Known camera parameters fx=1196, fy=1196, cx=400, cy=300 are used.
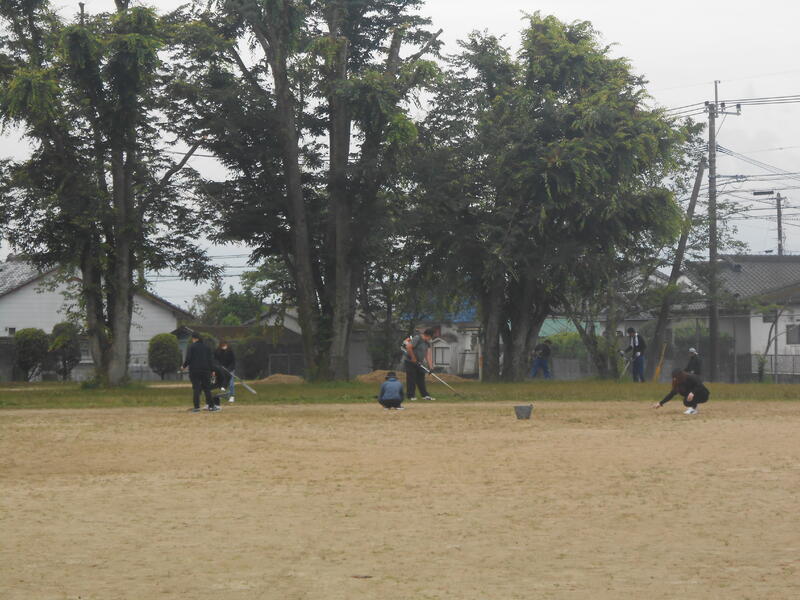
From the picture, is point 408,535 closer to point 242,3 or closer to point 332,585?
point 332,585

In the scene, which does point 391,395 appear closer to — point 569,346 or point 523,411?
point 523,411

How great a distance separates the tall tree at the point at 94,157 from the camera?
1448 inches

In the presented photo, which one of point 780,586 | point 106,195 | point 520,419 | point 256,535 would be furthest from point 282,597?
point 106,195

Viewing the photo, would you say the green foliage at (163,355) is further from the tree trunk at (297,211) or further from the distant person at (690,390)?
the distant person at (690,390)

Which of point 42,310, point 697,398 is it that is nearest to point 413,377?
point 697,398

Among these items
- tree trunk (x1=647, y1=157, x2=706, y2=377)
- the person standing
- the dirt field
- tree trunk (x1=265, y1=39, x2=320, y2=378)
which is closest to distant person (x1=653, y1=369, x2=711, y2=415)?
the dirt field

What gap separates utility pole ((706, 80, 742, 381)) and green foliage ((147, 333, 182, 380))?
88.4 ft

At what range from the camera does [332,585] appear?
7.50m

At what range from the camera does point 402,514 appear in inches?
409

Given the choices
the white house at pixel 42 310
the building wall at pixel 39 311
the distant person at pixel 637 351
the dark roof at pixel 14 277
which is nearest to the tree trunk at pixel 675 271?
the distant person at pixel 637 351

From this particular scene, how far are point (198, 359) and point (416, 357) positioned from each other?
19.1 ft

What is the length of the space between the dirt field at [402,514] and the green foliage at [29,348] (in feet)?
132

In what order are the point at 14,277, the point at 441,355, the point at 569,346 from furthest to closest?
the point at 14,277 < the point at 441,355 < the point at 569,346

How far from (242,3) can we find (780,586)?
1398 inches
